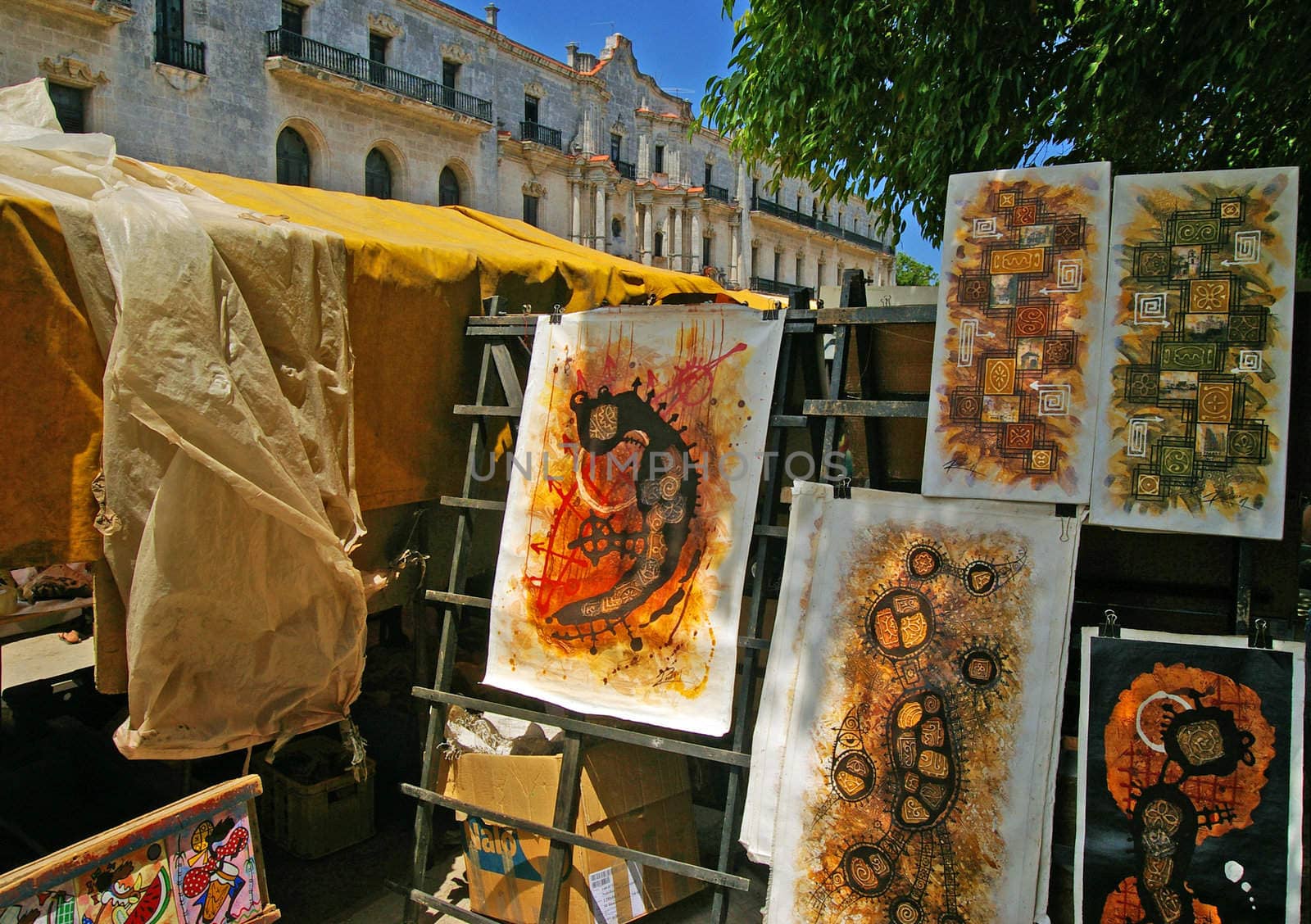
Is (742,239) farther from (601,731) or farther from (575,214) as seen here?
(601,731)

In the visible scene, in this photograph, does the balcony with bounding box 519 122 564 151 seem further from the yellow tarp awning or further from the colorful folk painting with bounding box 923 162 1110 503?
the colorful folk painting with bounding box 923 162 1110 503

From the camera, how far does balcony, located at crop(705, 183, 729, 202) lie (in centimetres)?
2881

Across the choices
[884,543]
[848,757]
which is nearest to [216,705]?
[848,757]

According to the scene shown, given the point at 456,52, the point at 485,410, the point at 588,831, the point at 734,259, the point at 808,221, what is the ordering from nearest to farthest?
the point at 588,831
the point at 485,410
the point at 456,52
the point at 734,259
the point at 808,221

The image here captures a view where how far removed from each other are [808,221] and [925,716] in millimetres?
33638

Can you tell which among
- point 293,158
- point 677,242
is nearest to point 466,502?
point 293,158

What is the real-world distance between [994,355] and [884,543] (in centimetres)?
59

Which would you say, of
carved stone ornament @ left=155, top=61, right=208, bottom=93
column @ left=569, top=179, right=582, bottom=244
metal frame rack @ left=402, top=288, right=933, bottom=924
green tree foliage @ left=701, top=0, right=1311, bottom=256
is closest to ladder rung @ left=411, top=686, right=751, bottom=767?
metal frame rack @ left=402, top=288, right=933, bottom=924

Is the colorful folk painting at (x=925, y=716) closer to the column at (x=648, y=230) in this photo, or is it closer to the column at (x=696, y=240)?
the column at (x=648, y=230)

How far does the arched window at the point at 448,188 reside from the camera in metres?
19.5

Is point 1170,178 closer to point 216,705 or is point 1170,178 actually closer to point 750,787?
point 750,787

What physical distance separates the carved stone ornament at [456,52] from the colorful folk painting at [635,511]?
18.7 metres

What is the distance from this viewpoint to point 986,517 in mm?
2381

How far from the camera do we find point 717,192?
29.2 metres
